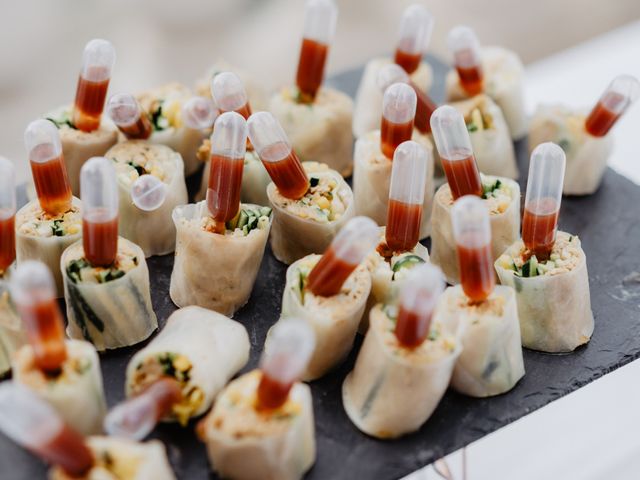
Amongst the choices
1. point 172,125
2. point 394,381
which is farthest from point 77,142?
point 394,381

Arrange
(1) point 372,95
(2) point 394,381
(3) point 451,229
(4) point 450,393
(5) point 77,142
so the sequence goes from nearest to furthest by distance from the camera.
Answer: (2) point 394,381 < (4) point 450,393 < (3) point 451,229 < (5) point 77,142 < (1) point 372,95

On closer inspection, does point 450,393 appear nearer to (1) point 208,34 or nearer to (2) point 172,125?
(2) point 172,125

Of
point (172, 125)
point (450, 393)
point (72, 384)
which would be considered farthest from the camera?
point (172, 125)

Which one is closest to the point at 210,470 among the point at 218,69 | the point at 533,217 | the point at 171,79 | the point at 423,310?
the point at 423,310

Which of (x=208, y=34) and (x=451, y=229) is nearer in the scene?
(x=451, y=229)

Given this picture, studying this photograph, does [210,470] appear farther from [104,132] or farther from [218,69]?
[218,69]

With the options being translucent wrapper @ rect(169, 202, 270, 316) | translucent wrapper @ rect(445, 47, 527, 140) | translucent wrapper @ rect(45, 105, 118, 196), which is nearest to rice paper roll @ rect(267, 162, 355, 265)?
translucent wrapper @ rect(169, 202, 270, 316)

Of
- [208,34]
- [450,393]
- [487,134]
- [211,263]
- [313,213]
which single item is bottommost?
[208,34]

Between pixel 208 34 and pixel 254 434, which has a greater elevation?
pixel 254 434
